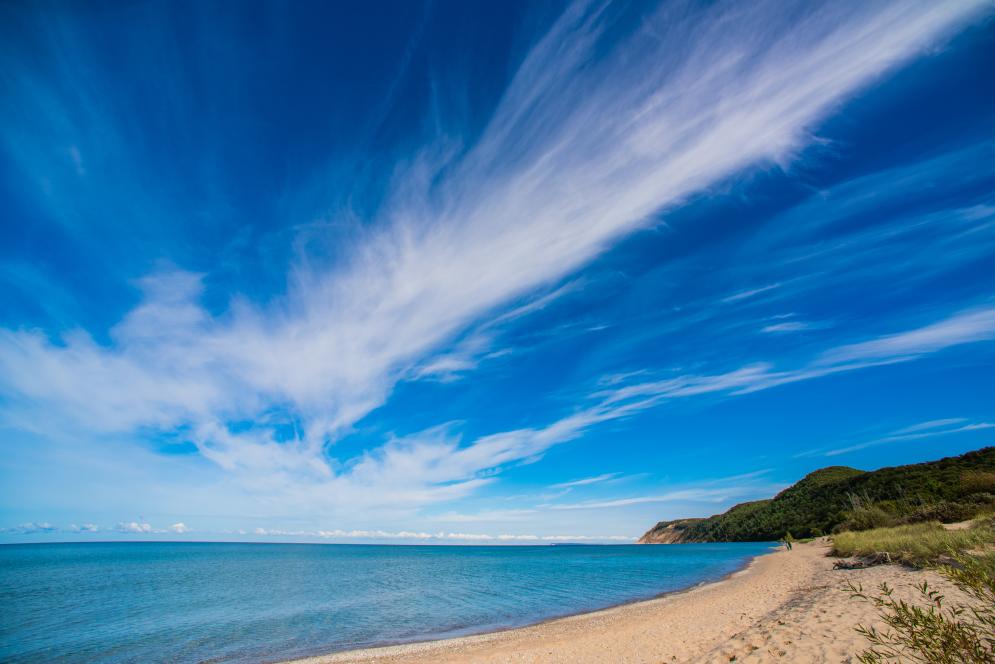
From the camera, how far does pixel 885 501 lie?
57625mm

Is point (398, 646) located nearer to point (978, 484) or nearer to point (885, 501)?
point (978, 484)

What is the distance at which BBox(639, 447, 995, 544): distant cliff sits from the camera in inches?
1585

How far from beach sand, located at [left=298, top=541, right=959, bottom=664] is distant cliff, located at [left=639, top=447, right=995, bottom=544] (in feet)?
85.8

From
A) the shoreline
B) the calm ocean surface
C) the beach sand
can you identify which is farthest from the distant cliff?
the shoreline

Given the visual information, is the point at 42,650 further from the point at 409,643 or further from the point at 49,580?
the point at 49,580

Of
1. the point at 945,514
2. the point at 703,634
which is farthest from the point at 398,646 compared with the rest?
the point at 945,514

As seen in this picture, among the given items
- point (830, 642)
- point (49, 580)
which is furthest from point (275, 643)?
point (49, 580)

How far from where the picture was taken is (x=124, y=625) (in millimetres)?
24312

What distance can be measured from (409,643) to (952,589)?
20867 millimetres

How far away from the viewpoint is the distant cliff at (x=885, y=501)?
40250 mm

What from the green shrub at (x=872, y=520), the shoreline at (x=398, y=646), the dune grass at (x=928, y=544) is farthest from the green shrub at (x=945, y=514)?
the shoreline at (x=398, y=646)

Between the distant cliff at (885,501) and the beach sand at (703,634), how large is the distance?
26.2 meters

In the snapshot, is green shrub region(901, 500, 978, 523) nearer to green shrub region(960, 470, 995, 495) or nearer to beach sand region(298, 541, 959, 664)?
green shrub region(960, 470, 995, 495)

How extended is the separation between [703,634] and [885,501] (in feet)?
205
